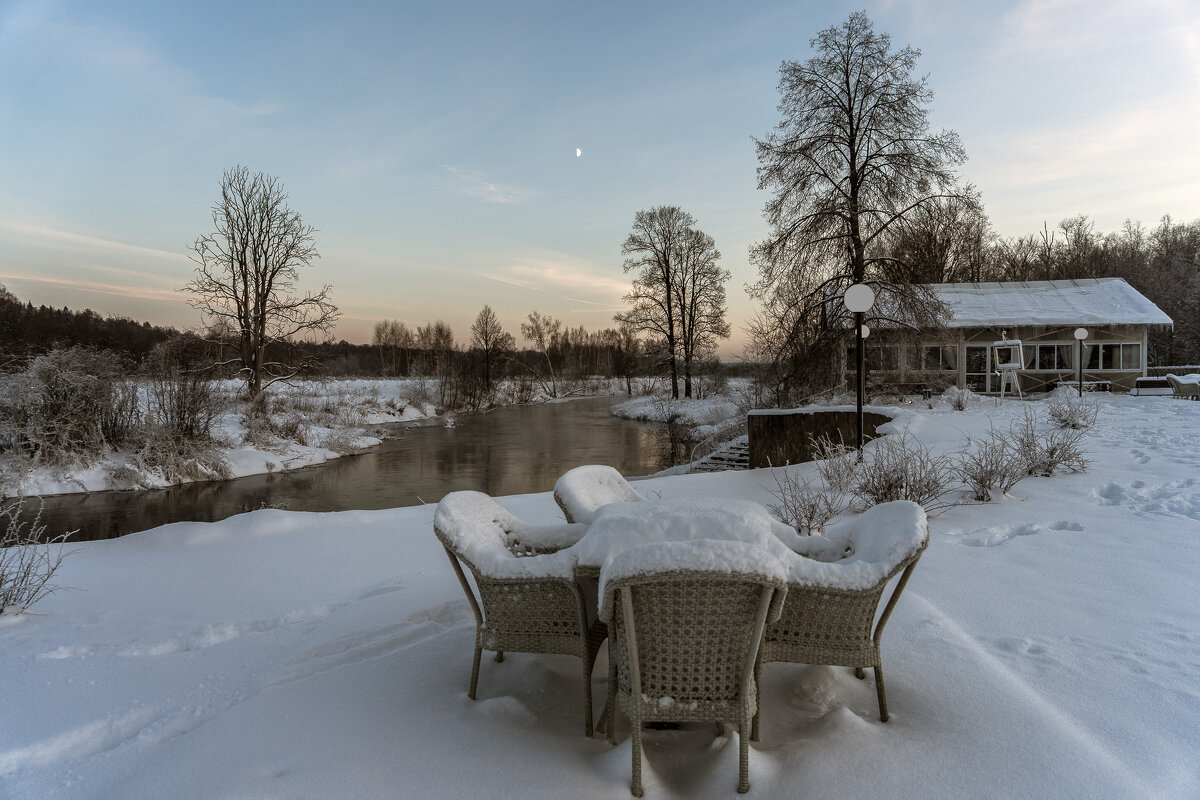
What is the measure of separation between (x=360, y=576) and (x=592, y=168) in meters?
12.9

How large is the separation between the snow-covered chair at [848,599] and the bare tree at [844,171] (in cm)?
1342

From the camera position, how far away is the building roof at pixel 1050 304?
18672 millimetres

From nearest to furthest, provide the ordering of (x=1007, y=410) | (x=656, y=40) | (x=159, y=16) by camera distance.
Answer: (x=159, y=16)
(x=656, y=40)
(x=1007, y=410)

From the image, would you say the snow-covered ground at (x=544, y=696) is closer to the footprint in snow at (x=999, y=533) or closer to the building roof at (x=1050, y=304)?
the footprint in snow at (x=999, y=533)

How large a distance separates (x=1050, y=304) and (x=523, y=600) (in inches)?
947

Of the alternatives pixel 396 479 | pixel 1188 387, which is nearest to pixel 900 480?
pixel 396 479

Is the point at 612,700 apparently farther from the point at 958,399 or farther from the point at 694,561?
the point at 958,399

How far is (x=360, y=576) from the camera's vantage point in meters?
4.64

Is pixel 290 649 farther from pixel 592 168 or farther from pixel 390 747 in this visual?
pixel 592 168

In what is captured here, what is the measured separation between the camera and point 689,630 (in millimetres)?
1852

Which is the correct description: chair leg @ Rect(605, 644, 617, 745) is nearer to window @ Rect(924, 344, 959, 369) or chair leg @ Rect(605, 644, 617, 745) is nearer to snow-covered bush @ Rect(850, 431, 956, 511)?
snow-covered bush @ Rect(850, 431, 956, 511)

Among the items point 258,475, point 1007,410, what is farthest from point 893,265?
point 258,475

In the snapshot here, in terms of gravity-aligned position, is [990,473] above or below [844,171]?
below

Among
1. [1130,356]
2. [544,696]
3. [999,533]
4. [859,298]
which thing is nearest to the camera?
[544,696]
